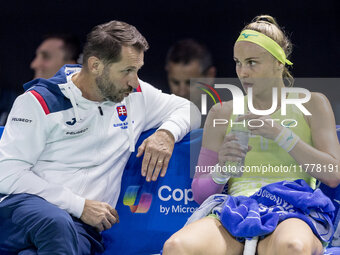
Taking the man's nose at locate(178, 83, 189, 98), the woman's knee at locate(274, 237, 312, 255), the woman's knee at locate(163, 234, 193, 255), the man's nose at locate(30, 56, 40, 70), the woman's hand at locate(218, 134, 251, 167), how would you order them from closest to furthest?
the woman's knee at locate(274, 237, 312, 255) → the woman's knee at locate(163, 234, 193, 255) → the woman's hand at locate(218, 134, 251, 167) → the man's nose at locate(178, 83, 189, 98) → the man's nose at locate(30, 56, 40, 70)

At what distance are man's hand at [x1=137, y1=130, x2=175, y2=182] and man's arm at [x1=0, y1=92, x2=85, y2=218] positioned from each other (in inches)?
14.6

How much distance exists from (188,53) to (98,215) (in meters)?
1.86

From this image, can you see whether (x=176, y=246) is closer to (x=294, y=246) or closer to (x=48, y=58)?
(x=294, y=246)

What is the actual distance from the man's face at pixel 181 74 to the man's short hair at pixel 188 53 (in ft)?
0.09

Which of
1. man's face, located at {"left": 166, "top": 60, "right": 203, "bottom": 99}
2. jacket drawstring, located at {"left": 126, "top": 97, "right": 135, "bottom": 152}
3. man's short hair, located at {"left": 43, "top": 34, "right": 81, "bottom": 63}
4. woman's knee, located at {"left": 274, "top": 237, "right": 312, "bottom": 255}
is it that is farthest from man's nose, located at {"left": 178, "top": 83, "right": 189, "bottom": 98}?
woman's knee, located at {"left": 274, "top": 237, "right": 312, "bottom": 255}

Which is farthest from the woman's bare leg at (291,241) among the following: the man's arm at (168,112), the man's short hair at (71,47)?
the man's short hair at (71,47)

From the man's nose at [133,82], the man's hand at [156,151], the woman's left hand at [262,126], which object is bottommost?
the man's hand at [156,151]

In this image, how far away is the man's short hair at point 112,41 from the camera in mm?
3053

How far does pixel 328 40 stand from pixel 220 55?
0.74m

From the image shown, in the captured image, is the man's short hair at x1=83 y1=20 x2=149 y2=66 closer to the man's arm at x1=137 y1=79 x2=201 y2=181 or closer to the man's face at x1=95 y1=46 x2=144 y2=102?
the man's face at x1=95 y1=46 x2=144 y2=102

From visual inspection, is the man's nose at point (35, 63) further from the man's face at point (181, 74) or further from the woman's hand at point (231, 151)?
the woman's hand at point (231, 151)

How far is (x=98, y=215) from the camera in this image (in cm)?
288

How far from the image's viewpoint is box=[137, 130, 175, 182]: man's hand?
3.06m

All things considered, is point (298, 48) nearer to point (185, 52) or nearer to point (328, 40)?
point (328, 40)
